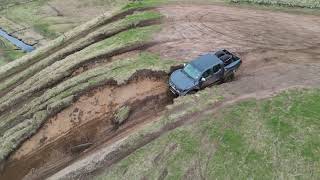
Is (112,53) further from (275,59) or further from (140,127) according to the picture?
(275,59)

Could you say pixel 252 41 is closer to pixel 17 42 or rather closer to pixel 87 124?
pixel 87 124

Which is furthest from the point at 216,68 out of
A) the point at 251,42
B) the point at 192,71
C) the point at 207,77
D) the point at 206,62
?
the point at 251,42

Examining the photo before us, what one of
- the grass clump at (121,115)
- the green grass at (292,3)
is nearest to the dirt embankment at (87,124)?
the grass clump at (121,115)

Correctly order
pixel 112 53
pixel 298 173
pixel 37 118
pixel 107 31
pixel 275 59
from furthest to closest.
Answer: pixel 107 31
pixel 112 53
pixel 275 59
pixel 37 118
pixel 298 173

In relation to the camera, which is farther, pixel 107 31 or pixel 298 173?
pixel 107 31

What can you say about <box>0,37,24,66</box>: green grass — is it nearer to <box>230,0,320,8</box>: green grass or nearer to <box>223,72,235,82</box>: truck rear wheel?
<box>230,0,320,8</box>: green grass

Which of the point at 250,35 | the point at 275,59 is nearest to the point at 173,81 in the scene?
the point at 275,59
